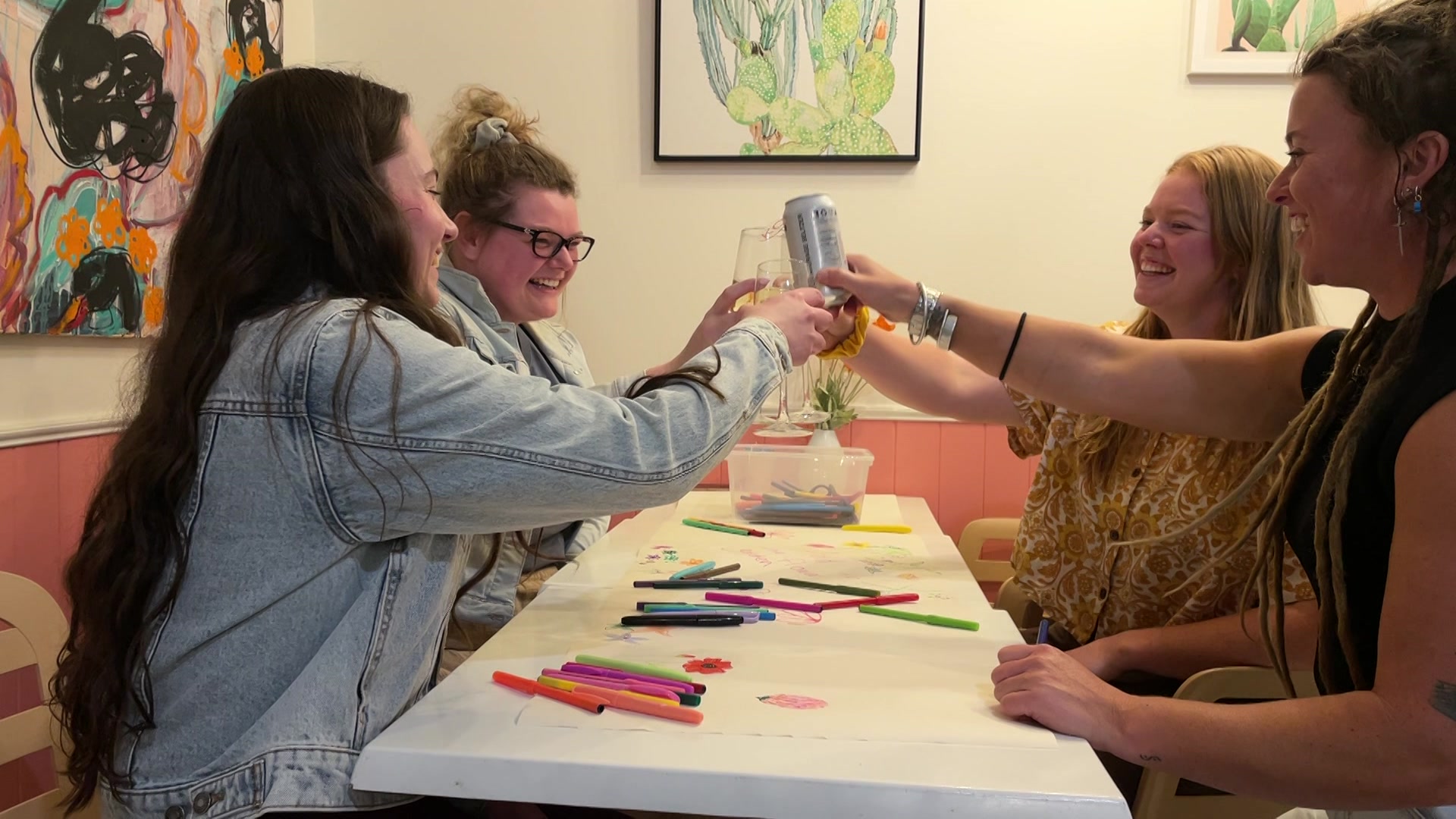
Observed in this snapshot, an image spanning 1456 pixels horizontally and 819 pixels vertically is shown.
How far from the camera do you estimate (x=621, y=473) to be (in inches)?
37.1

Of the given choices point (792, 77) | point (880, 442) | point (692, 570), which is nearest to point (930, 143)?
point (792, 77)

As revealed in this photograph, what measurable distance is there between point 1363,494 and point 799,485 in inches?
42.1

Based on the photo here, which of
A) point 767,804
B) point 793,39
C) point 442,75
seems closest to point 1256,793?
point 767,804

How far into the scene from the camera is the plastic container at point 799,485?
1864 mm

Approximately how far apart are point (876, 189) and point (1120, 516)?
109cm

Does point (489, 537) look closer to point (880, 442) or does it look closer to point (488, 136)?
point (488, 136)

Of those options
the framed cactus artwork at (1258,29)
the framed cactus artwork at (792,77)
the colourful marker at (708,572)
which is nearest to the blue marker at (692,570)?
the colourful marker at (708,572)

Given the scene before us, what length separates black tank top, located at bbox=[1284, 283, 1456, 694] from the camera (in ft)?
2.87

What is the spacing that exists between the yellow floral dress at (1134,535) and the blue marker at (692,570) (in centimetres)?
60

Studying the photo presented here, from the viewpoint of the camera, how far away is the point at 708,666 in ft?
3.33

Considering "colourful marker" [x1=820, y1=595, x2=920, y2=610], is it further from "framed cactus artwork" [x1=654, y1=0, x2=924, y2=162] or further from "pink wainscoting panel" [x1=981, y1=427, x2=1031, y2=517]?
"framed cactus artwork" [x1=654, y1=0, x2=924, y2=162]

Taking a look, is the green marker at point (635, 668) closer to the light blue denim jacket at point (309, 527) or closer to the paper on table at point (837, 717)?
the paper on table at point (837, 717)

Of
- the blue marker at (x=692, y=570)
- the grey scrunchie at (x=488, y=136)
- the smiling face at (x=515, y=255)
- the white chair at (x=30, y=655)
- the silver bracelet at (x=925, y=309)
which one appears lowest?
the white chair at (x=30, y=655)

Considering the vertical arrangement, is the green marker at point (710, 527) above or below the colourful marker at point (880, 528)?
above
